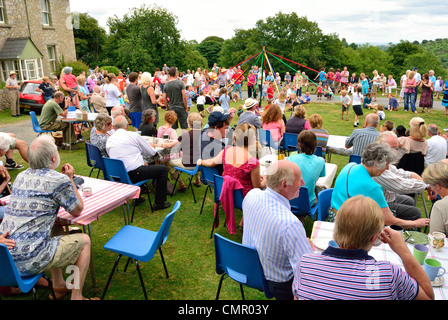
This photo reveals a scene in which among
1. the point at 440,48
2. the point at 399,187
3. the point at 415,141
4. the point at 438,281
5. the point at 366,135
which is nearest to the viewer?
the point at 438,281

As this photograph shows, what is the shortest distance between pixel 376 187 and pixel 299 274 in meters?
1.41

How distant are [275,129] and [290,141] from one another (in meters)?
0.37

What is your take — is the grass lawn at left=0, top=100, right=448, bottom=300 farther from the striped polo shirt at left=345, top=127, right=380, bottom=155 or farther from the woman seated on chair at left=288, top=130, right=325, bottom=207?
the striped polo shirt at left=345, top=127, right=380, bottom=155

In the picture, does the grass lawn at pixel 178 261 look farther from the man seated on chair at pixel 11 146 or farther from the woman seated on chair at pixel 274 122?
the woman seated on chair at pixel 274 122

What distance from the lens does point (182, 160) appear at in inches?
210

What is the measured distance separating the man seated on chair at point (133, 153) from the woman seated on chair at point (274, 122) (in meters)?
2.44

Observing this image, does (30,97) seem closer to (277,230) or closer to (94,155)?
(94,155)

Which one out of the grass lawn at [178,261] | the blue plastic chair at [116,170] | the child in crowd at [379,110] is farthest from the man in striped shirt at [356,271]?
the child in crowd at [379,110]

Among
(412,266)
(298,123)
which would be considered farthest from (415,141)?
(412,266)

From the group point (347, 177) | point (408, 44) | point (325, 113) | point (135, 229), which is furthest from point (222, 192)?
point (408, 44)

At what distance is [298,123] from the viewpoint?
6.30 metres

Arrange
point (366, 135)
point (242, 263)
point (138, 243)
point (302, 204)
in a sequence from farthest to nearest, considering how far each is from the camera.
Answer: point (366, 135)
point (302, 204)
point (138, 243)
point (242, 263)

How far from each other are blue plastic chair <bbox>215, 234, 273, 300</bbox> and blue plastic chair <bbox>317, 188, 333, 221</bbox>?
1.17m

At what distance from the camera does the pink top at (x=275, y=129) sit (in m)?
6.35
